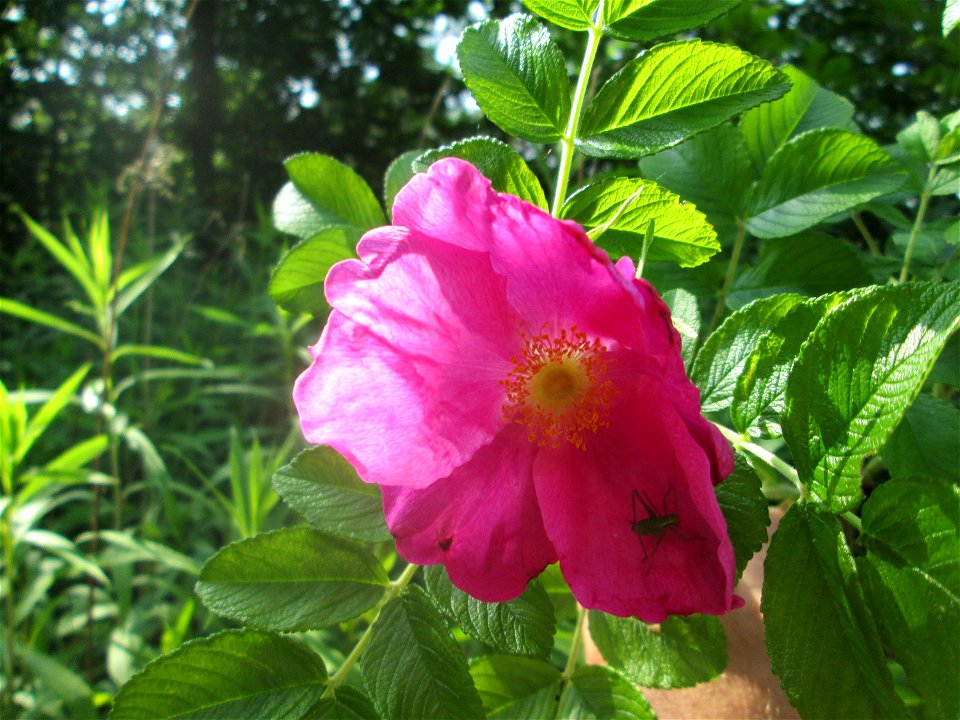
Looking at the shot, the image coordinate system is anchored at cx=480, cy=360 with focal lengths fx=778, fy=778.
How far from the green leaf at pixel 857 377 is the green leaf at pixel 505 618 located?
14 cm

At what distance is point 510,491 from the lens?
1.11 ft

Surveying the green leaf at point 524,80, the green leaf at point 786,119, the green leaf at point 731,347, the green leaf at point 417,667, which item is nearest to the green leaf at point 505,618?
the green leaf at point 417,667

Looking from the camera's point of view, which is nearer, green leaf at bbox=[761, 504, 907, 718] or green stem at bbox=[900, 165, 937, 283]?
green leaf at bbox=[761, 504, 907, 718]

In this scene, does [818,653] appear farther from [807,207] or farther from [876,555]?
[807,207]

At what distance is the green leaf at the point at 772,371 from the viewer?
0.33m

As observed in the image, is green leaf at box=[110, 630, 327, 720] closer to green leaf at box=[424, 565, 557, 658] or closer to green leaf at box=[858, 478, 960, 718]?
green leaf at box=[424, 565, 557, 658]

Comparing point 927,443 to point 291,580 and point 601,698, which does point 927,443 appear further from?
point 291,580

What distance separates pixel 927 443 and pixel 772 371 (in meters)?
0.14

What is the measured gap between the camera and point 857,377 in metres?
0.29

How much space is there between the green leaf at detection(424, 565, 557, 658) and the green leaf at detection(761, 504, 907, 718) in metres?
0.11

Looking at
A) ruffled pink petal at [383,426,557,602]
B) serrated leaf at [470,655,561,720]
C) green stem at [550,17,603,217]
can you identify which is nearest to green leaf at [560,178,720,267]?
green stem at [550,17,603,217]

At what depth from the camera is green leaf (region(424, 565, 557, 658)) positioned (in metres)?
0.36

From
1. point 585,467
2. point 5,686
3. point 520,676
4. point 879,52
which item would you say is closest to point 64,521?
point 5,686

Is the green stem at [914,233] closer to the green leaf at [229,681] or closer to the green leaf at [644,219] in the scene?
the green leaf at [644,219]
